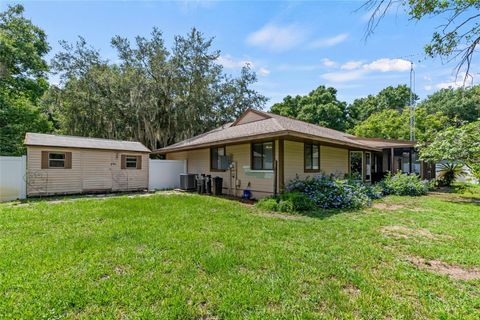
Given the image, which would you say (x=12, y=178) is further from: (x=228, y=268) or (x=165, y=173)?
(x=228, y=268)

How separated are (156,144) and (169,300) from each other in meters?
17.1

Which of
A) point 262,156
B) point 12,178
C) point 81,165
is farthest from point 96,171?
point 262,156

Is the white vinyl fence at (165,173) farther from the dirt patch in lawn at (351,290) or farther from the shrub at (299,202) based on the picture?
the dirt patch in lawn at (351,290)

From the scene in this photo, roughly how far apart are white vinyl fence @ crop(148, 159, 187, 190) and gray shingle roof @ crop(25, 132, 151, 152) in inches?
44.6

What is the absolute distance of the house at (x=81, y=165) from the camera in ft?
30.4

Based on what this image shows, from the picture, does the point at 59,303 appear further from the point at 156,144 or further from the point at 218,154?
the point at 156,144

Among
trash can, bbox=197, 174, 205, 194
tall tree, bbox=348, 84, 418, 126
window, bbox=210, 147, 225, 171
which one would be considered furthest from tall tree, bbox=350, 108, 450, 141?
trash can, bbox=197, 174, 205, 194

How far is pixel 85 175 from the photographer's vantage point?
10.4 metres

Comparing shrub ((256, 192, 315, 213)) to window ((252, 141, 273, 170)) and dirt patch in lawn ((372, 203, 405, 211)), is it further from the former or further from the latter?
dirt patch in lawn ((372, 203, 405, 211))

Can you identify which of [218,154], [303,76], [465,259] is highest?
[303,76]

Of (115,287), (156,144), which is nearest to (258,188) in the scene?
(115,287)

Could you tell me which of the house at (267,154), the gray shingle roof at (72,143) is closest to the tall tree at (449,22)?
the house at (267,154)

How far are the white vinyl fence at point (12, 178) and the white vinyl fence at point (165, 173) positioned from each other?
4.87 meters

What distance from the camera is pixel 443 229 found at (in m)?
5.13
